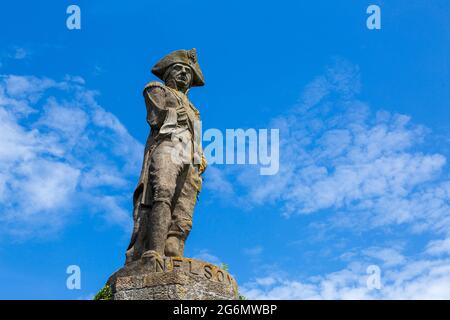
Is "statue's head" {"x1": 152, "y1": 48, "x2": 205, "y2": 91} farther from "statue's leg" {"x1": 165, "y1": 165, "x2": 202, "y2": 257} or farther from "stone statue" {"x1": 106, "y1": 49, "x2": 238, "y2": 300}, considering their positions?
"statue's leg" {"x1": 165, "y1": 165, "x2": 202, "y2": 257}

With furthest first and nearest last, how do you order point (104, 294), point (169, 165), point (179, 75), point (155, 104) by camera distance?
1. point (179, 75)
2. point (155, 104)
3. point (169, 165)
4. point (104, 294)

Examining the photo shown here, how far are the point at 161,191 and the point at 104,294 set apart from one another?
197cm

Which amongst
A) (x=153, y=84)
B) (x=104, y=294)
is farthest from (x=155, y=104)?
(x=104, y=294)

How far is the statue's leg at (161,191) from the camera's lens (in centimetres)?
1287

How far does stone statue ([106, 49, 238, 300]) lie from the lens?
39.8 ft

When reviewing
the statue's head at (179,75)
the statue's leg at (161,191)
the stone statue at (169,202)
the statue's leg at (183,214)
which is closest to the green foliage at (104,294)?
the stone statue at (169,202)

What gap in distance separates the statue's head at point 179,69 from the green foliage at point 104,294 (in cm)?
436

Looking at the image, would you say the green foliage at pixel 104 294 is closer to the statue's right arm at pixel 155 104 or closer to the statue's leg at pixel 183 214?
the statue's leg at pixel 183 214

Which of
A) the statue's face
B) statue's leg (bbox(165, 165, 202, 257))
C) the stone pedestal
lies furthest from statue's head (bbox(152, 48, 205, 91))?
the stone pedestal

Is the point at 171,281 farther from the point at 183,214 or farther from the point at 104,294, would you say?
the point at 183,214

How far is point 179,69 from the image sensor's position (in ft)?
49.3
